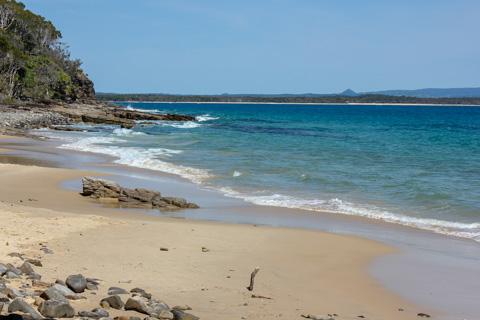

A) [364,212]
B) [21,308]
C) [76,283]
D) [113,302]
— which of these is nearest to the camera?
[21,308]

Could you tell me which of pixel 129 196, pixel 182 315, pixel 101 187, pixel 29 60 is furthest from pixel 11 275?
pixel 29 60

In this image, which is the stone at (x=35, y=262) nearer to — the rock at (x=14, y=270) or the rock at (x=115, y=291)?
the rock at (x=14, y=270)

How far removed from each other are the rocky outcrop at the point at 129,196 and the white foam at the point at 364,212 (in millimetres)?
2558

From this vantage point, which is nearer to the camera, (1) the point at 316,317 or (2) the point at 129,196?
(1) the point at 316,317

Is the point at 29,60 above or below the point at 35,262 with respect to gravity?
above

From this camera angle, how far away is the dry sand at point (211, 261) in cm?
790

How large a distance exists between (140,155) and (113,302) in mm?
23269

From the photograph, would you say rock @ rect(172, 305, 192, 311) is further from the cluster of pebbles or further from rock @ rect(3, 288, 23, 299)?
rock @ rect(3, 288, 23, 299)

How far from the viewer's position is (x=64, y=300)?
6.70m

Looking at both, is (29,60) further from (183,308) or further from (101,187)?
(183,308)

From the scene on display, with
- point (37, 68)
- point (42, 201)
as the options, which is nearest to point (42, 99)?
point (37, 68)

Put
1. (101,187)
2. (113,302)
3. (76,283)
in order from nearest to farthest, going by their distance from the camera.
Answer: (113,302) < (76,283) < (101,187)

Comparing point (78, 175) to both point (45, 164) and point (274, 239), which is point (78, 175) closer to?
point (45, 164)

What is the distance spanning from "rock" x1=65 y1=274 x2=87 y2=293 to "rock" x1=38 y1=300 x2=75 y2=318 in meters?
0.87
